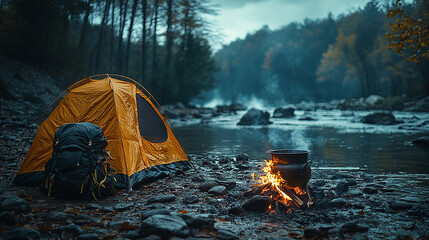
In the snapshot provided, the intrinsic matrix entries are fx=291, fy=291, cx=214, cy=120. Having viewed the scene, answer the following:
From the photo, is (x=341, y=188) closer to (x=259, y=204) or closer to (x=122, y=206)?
(x=259, y=204)

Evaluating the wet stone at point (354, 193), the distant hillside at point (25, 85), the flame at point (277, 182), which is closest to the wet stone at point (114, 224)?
the flame at point (277, 182)

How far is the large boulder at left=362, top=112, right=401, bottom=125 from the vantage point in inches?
730

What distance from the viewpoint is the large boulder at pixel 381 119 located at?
18.5 meters

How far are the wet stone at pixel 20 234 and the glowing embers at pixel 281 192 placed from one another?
2.94 m

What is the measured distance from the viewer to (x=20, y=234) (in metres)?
3.08

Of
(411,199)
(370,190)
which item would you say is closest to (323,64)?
(370,190)

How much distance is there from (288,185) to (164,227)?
79.6 inches

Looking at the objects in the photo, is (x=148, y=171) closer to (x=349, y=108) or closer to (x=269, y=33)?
(x=349, y=108)

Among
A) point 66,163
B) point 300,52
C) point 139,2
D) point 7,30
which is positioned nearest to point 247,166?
point 66,163

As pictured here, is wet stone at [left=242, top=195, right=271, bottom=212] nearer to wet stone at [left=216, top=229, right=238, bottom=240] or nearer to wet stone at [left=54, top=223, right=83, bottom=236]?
wet stone at [left=216, top=229, right=238, bottom=240]

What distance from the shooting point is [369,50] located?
43594 mm

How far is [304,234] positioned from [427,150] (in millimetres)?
8025

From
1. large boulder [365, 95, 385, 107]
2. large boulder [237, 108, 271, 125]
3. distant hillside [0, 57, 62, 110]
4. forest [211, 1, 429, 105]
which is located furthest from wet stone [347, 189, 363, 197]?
large boulder [365, 95, 385, 107]

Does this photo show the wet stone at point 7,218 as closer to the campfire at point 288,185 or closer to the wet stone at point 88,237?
the wet stone at point 88,237
